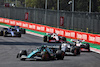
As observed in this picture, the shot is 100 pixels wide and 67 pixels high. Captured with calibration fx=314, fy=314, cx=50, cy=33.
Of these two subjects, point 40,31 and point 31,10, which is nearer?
point 40,31

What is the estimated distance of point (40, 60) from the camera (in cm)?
2130

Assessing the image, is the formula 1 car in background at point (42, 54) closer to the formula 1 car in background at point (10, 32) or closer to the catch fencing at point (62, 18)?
the formula 1 car in background at point (10, 32)

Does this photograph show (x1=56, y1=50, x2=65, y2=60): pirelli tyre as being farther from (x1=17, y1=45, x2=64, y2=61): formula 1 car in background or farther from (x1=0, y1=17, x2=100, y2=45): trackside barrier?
(x1=0, y1=17, x2=100, y2=45): trackside barrier

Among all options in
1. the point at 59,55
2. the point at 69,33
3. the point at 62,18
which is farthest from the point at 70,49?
the point at 62,18

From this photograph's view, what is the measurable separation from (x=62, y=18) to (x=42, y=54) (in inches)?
1207

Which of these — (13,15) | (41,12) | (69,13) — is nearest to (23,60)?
(69,13)

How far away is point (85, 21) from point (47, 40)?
11481 mm

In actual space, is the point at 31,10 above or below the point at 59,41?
above

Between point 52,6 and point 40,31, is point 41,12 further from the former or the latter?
point 52,6

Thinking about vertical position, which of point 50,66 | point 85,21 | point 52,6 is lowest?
point 50,66

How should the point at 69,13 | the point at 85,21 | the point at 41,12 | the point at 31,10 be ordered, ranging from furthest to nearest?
the point at 31,10 < the point at 41,12 < the point at 69,13 < the point at 85,21

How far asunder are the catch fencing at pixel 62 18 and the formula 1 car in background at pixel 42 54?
2019cm

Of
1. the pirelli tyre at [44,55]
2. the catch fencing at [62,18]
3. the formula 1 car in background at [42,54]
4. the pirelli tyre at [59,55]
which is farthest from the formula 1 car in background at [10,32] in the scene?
the pirelli tyre at [44,55]

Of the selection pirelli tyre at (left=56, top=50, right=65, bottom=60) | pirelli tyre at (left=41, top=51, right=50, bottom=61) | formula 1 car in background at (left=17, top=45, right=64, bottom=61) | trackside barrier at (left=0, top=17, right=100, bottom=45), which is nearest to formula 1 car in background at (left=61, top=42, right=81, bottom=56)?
formula 1 car in background at (left=17, top=45, right=64, bottom=61)
